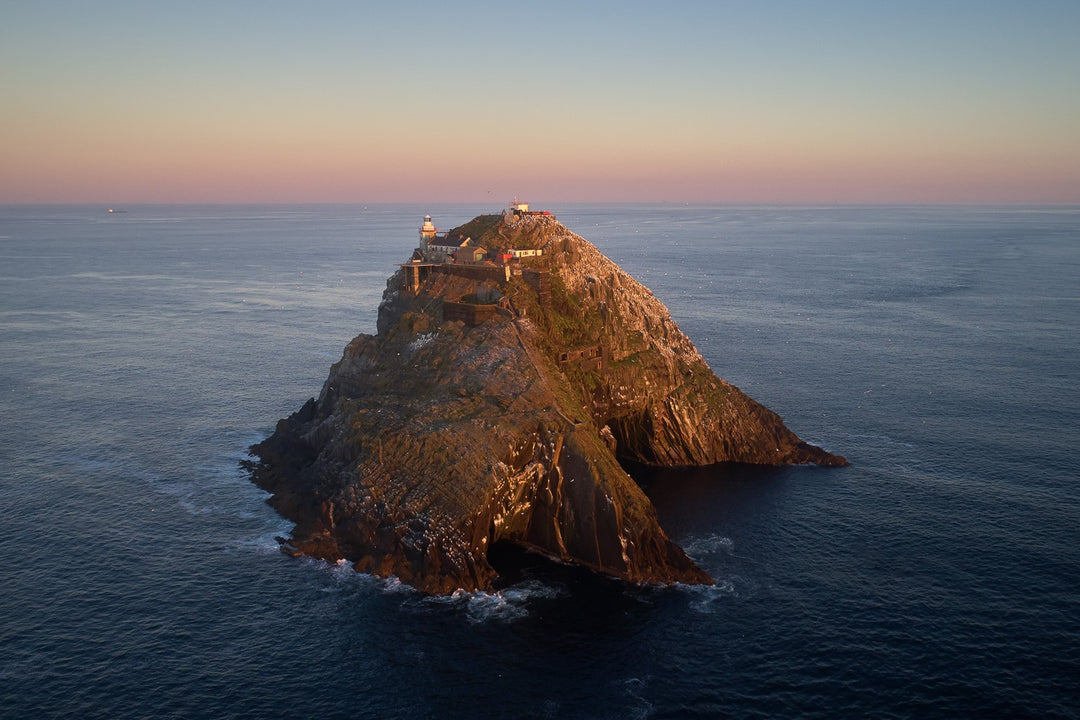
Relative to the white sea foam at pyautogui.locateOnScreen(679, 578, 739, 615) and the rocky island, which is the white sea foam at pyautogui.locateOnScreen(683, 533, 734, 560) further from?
the white sea foam at pyautogui.locateOnScreen(679, 578, 739, 615)

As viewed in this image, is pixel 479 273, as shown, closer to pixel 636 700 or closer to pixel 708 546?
pixel 708 546

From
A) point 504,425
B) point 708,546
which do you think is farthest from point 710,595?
point 504,425

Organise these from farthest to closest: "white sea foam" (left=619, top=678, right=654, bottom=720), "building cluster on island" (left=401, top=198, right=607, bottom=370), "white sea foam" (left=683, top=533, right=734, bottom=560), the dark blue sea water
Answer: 1. "building cluster on island" (left=401, top=198, right=607, bottom=370)
2. "white sea foam" (left=683, top=533, right=734, bottom=560)
3. the dark blue sea water
4. "white sea foam" (left=619, top=678, right=654, bottom=720)

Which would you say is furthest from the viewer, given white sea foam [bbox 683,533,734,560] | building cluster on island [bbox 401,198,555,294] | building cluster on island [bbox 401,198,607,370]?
building cluster on island [bbox 401,198,555,294]

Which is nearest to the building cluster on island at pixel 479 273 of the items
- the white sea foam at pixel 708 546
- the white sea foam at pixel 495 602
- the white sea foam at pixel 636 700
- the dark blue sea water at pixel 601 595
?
the dark blue sea water at pixel 601 595

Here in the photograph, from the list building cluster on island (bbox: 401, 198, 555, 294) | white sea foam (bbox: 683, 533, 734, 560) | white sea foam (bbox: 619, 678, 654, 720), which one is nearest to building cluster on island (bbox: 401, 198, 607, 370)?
building cluster on island (bbox: 401, 198, 555, 294)

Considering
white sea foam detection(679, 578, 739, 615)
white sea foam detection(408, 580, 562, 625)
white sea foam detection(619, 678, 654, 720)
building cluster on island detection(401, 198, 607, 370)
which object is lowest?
white sea foam detection(619, 678, 654, 720)

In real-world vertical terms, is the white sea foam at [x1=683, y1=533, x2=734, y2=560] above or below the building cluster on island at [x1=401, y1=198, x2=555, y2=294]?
below

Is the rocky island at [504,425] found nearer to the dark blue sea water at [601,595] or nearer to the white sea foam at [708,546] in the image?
the dark blue sea water at [601,595]

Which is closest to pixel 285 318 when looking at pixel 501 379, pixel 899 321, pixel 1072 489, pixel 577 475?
pixel 501 379
